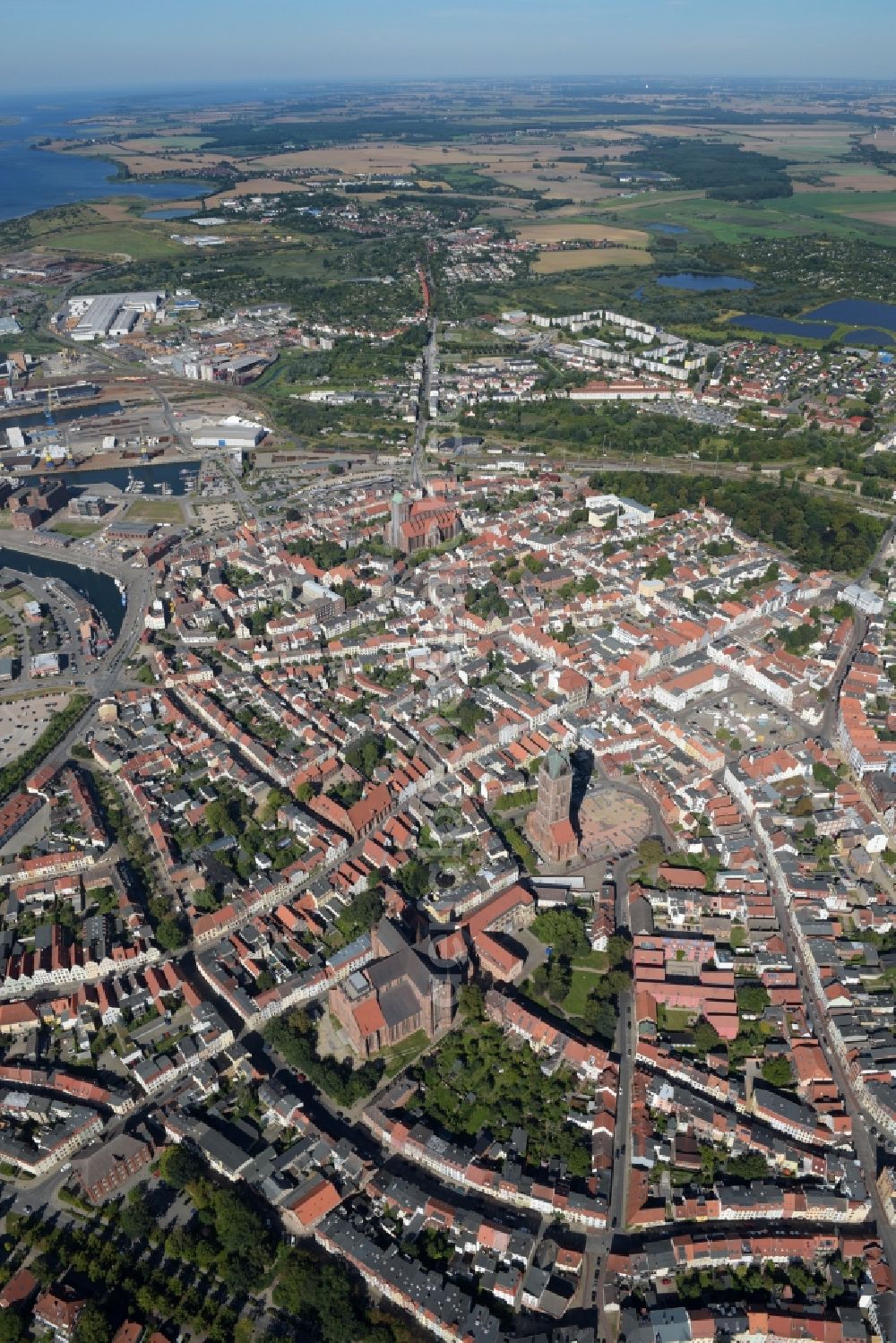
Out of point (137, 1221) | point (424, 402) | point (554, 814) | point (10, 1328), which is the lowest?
point (10, 1328)

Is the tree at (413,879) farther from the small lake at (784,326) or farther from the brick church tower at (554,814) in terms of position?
the small lake at (784,326)

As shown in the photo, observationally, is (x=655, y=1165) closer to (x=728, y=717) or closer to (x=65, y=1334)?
(x=65, y=1334)

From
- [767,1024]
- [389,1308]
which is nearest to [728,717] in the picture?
[767,1024]

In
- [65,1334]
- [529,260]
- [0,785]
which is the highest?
[529,260]

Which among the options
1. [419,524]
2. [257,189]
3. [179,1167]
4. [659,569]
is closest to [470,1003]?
[179,1167]

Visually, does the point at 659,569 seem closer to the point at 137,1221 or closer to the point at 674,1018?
the point at 674,1018

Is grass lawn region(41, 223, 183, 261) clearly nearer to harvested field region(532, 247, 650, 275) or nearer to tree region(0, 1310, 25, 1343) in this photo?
harvested field region(532, 247, 650, 275)
